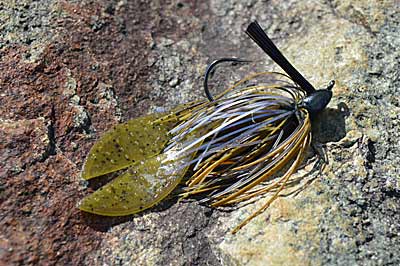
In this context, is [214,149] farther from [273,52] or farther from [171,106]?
[273,52]

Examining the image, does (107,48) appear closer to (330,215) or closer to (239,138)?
(239,138)

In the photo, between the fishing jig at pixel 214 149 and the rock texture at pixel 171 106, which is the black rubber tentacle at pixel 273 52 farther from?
the rock texture at pixel 171 106

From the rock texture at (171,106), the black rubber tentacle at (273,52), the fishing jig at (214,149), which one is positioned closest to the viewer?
the rock texture at (171,106)

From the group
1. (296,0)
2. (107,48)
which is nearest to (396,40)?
(296,0)

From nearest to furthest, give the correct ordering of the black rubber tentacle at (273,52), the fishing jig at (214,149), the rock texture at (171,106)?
the rock texture at (171,106)
the fishing jig at (214,149)
the black rubber tentacle at (273,52)

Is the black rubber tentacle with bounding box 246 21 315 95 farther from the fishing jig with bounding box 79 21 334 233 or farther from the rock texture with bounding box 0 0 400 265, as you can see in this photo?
the rock texture with bounding box 0 0 400 265

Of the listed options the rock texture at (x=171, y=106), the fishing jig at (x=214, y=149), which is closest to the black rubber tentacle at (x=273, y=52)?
the fishing jig at (x=214, y=149)

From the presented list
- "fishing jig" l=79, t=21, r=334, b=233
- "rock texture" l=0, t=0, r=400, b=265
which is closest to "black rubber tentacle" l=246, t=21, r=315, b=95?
"fishing jig" l=79, t=21, r=334, b=233
